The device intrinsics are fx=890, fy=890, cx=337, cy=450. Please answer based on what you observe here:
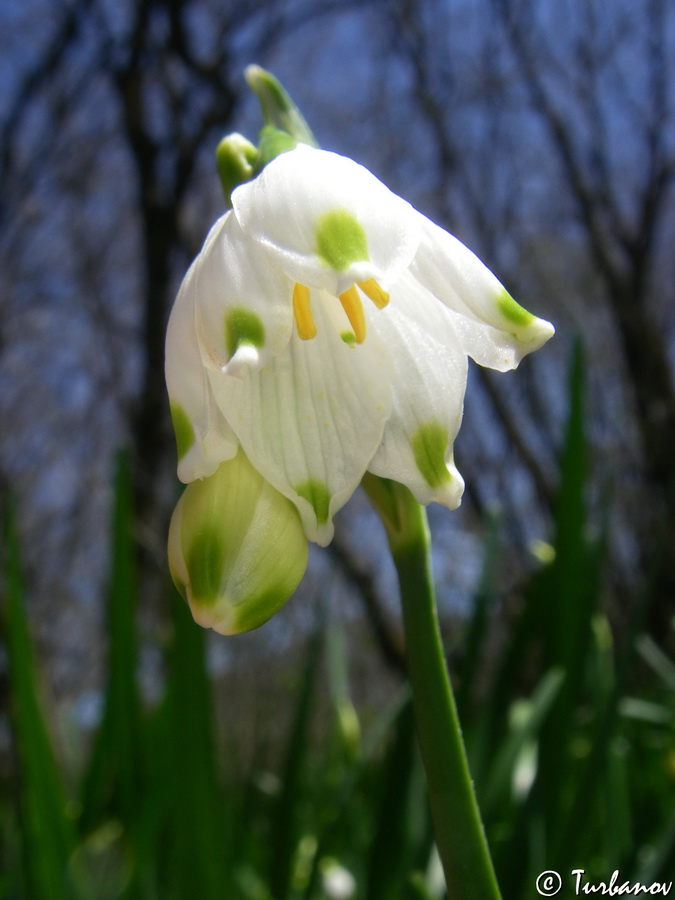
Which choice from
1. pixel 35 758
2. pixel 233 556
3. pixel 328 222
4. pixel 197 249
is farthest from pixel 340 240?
pixel 197 249

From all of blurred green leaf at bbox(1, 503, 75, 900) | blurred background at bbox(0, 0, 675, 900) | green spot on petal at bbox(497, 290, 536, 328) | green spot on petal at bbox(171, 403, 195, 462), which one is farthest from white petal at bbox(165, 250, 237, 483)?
blurred background at bbox(0, 0, 675, 900)

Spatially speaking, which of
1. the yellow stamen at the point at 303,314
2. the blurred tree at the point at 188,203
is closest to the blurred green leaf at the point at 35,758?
the yellow stamen at the point at 303,314

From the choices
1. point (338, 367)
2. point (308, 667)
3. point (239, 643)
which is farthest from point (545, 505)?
point (338, 367)

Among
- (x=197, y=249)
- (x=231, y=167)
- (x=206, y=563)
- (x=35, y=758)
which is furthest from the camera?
(x=197, y=249)

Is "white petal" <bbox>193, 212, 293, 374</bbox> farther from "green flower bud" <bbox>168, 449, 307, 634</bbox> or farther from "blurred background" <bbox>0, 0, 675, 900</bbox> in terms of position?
"blurred background" <bbox>0, 0, 675, 900</bbox>

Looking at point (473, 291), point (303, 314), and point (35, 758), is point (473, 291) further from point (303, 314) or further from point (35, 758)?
point (35, 758)
